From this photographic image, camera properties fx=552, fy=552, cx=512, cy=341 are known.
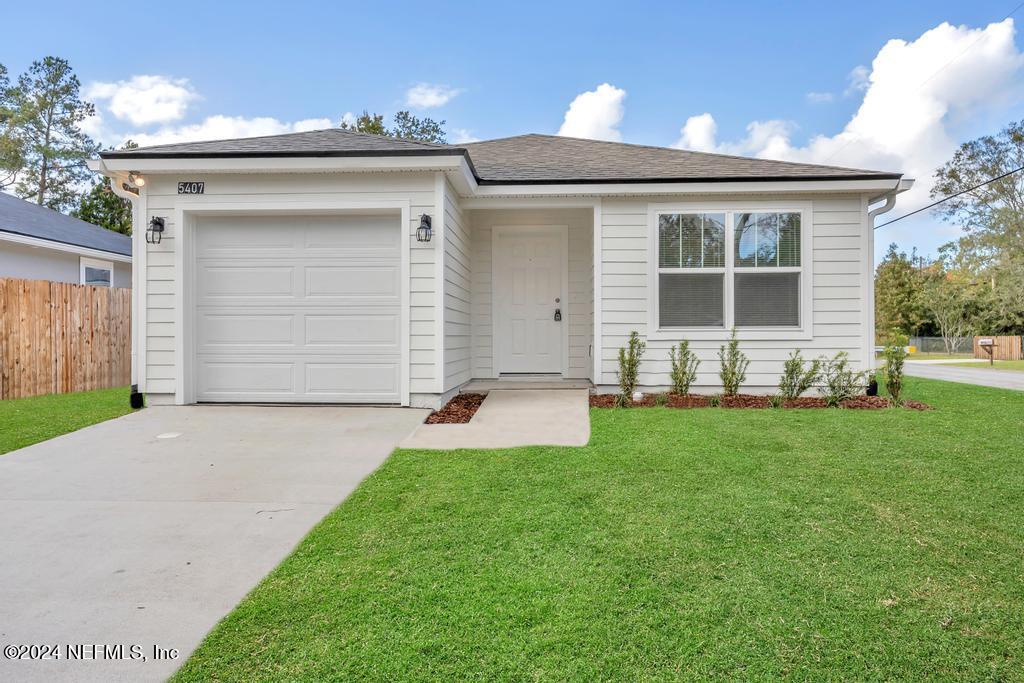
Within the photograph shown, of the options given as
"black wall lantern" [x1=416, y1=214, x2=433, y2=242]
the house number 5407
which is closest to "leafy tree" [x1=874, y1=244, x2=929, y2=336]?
"black wall lantern" [x1=416, y1=214, x2=433, y2=242]

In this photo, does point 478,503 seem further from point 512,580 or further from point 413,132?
point 413,132

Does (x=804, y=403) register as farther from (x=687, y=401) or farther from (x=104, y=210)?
(x=104, y=210)

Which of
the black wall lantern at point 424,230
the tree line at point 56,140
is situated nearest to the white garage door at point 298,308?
the black wall lantern at point 424,230

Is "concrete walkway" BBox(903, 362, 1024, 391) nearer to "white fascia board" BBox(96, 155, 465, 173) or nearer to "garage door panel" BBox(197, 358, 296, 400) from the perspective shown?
"white fascia board" BBox(96, 155, 465, 173)

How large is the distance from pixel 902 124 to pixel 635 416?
1666cm

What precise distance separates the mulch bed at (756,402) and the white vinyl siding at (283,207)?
6.77 feet

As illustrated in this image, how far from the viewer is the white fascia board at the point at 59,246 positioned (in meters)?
9.02

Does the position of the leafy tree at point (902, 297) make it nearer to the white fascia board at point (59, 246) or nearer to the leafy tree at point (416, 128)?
the leafy tree at point (416, 128)

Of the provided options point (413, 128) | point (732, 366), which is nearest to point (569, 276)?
point (732, 366)

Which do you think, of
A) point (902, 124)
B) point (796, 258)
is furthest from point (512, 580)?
point (902, 124)

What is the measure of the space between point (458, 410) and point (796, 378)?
4057 mm

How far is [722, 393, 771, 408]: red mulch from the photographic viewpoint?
6.20 m

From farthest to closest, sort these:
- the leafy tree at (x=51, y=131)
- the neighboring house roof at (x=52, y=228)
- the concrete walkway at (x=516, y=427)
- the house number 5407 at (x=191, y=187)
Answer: the leafy tree at (x=51, y=131) < the neighboring house roof at (x=52, y=228) < the house number 5407 at (x=191, y=187) < the concrete walkway at (x=516, y=427)

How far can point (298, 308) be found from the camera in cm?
616
